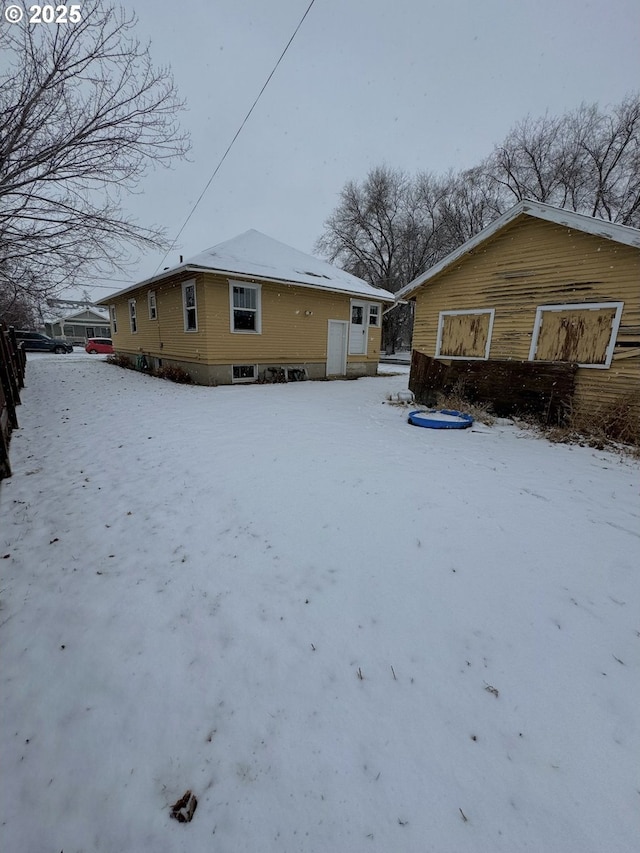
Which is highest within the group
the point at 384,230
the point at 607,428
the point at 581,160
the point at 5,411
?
the point at 581,160

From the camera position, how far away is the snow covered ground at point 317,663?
142cm

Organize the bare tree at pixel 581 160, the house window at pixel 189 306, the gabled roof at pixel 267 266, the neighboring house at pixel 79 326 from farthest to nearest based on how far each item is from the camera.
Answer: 1. the neighboring house at pixel 79 326
2. the bare tree at pixel 581 160
3. the house window at pixel 189 306
4. the gabled roof at pixel 267 266

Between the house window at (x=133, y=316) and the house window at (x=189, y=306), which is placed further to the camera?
the house window at (x=133, y=316)

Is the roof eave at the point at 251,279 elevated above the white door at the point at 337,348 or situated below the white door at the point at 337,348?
above

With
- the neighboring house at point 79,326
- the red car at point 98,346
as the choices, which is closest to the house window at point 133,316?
the red car at point 98,346

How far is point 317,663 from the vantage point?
2.05m

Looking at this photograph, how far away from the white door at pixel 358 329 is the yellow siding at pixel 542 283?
5.48m

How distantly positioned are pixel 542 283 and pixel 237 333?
854 cm

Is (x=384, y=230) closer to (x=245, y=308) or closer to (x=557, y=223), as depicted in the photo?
(x=245, y=308)

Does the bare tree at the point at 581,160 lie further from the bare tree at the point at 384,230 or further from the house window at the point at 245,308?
the house window at the point at 245,308

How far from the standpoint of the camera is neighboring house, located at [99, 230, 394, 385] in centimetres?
1113

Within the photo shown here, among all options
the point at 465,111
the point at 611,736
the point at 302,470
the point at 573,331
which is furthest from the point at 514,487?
the point at 465,111

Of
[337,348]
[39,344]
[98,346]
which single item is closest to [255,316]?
[337,348]

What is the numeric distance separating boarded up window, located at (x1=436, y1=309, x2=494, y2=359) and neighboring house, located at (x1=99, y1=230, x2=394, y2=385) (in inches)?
198
